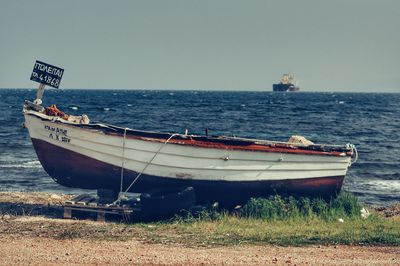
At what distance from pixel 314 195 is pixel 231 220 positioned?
2740 millimetres

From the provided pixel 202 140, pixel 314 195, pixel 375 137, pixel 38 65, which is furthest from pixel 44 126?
pixel 375 137

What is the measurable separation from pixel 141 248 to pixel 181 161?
13.7ft

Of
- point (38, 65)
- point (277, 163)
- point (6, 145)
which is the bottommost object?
point (6, 145)

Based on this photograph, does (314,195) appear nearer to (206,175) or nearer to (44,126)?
(206,175)

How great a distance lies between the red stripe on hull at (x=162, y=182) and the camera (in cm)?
1605

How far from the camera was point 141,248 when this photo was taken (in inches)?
469

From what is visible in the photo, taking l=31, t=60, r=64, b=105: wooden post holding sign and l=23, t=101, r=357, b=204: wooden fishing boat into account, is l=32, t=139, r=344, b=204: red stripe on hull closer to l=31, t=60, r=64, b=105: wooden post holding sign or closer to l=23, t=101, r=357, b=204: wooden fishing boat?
l=23, t=101, r=357, b=204: wooden fishing boat

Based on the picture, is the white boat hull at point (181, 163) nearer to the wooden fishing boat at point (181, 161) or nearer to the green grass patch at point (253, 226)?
the wooden fishing boat at point (181, 161)

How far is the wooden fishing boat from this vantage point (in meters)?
15.7

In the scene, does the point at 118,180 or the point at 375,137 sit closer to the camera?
the point at 118,180

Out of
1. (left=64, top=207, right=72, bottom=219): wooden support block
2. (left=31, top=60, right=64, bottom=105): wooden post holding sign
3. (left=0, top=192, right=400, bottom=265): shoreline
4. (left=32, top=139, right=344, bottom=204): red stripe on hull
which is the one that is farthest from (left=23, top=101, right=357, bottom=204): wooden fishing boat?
(left=0, top=192, right=400, bottom=265): shoreline

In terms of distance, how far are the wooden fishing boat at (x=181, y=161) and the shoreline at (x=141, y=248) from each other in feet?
5.55

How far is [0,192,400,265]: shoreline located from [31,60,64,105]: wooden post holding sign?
387cm

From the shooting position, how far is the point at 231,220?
1522 cm
